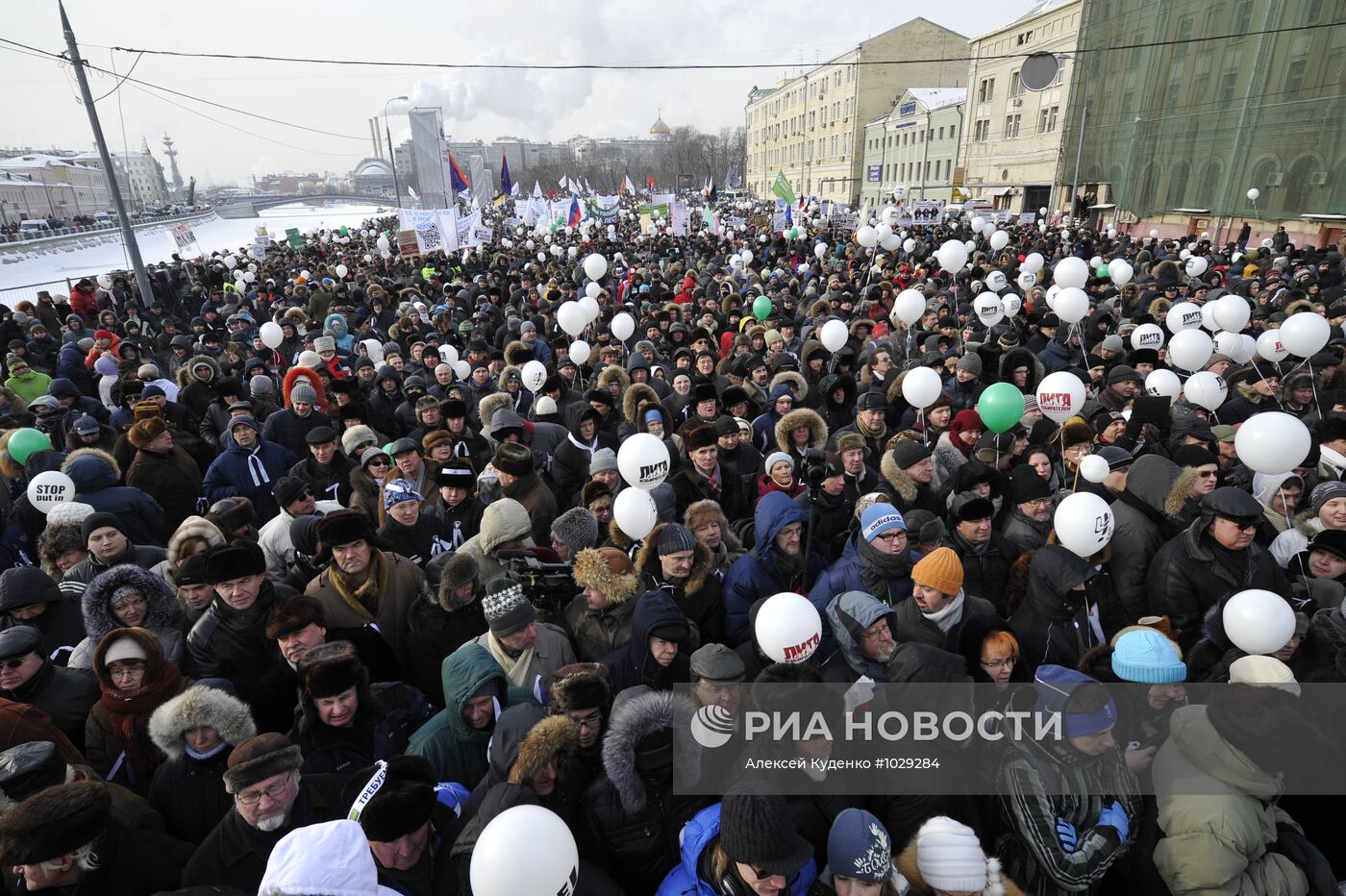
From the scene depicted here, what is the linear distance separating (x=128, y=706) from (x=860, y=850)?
2863 millimetres

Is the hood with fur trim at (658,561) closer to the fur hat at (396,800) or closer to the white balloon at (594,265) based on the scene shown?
the fur hat at (396,800)

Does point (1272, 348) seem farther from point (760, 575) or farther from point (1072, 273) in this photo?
point (760, 575)

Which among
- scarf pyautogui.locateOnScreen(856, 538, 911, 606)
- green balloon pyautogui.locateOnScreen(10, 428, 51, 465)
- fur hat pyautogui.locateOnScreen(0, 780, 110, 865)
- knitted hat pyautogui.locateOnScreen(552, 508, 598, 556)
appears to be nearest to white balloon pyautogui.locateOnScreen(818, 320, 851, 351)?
scarf pyautogui.locateOnScreen(856, 538, 911, 606)

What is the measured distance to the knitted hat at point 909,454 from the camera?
4.46 m

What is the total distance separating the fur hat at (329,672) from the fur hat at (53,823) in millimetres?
677

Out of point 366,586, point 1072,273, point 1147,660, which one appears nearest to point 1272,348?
point 1072,273

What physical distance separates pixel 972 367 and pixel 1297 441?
10.2 ft

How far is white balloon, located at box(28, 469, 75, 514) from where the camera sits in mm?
4246

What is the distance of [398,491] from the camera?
4.18 m

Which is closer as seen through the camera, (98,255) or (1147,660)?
(1147,660)

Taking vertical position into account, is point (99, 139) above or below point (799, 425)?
above

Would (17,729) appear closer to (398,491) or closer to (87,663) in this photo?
(87,663)

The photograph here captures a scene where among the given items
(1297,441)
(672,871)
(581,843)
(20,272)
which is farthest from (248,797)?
(20,272)

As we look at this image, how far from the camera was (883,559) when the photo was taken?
3.43m
